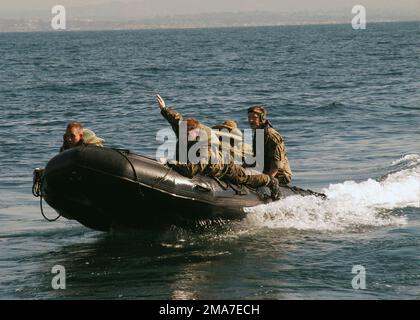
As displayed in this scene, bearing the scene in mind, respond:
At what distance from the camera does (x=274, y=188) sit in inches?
521

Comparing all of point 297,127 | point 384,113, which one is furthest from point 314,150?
point 384,113

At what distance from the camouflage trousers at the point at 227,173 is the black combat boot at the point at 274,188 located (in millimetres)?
79

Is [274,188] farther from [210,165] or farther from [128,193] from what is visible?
[128,193]

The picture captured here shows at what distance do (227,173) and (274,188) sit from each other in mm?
872

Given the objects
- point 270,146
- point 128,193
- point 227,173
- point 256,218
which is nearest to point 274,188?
point 256,218

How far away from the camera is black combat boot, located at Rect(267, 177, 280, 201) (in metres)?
13.2

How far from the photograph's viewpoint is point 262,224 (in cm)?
1331

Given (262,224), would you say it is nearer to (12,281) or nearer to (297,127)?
(12,281)

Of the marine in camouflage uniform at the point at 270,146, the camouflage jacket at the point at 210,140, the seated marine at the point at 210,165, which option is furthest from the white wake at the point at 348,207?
the camouflage jacket at the point at 210,140

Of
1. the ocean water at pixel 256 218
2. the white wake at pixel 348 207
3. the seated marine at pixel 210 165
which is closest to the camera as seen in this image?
the ocean water at pixel 256 218

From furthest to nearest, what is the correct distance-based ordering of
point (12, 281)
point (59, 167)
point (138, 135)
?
point (138, 135), point (59, 167), point (12, 281)

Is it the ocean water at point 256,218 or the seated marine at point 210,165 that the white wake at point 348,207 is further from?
the seated marine at point 210,165

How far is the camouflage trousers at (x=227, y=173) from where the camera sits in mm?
12289

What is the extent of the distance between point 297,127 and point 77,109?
9.09 m
